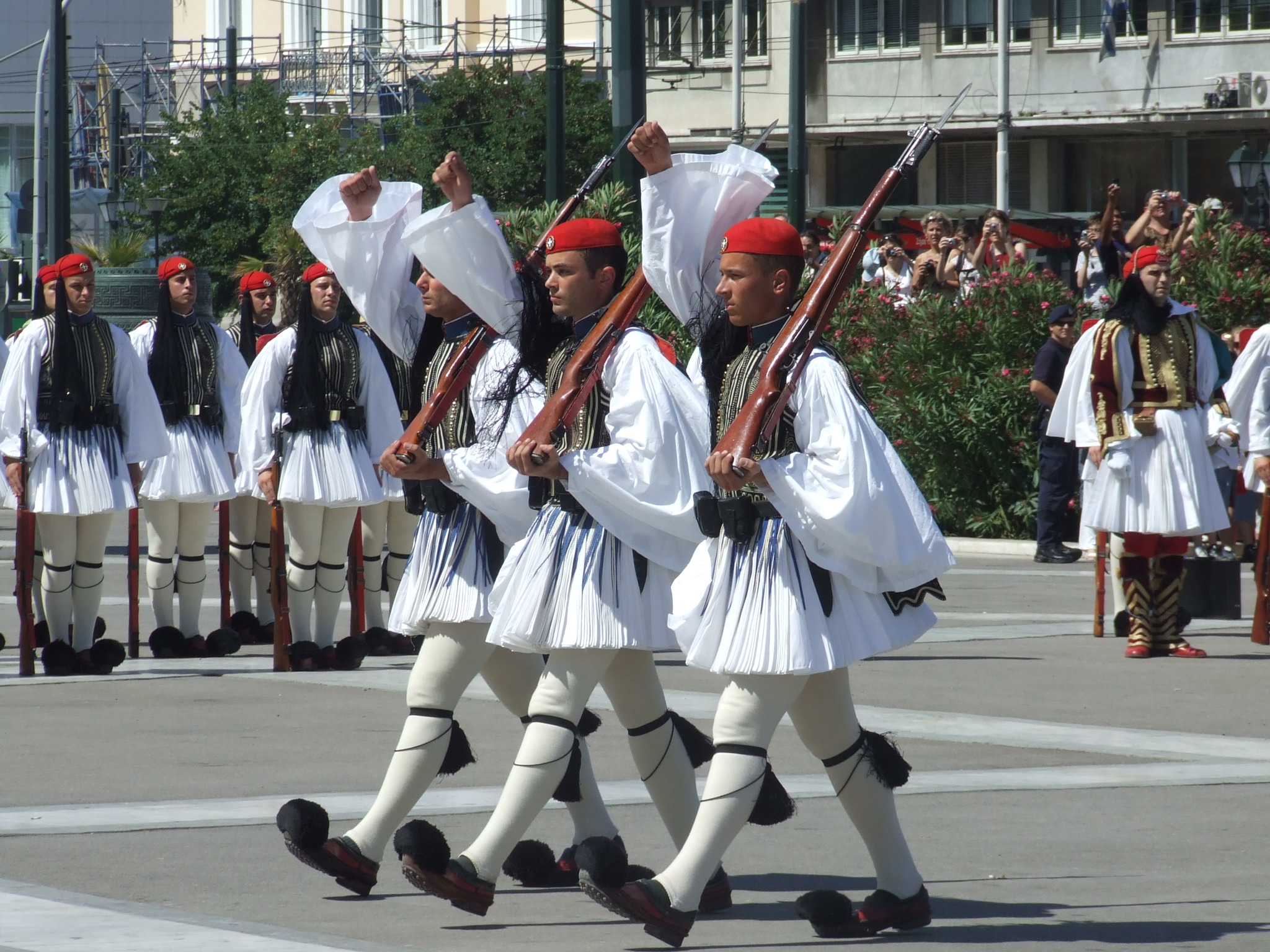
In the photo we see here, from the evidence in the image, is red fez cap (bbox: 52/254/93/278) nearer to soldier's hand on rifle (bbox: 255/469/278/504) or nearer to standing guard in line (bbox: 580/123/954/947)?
soldier's hand on rifle (bbox: 255/469/278/504)

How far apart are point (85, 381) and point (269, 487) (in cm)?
109

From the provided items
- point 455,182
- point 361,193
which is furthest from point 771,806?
point 361,193

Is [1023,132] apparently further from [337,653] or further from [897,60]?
[337,653]

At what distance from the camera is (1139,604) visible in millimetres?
11438

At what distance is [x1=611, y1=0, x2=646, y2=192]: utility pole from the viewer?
56.9 feet

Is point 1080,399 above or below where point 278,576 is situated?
above

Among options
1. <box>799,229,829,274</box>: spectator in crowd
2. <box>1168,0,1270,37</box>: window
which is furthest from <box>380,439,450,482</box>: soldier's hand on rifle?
<box>1168,0,1270,37</box>: window

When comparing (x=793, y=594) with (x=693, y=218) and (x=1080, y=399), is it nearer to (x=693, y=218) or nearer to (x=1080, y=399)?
(x=693, y=218)

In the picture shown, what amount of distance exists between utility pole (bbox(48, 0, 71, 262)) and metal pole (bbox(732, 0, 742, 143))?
2061 centimetres

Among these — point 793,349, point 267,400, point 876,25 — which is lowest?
point 267,400

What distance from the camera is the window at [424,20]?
55.7 metres

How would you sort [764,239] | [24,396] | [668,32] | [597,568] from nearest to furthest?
[764,239] < [597,568] < [24,396] < [668,32]

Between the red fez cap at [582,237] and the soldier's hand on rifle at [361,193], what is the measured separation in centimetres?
103

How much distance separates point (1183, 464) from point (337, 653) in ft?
15.6
